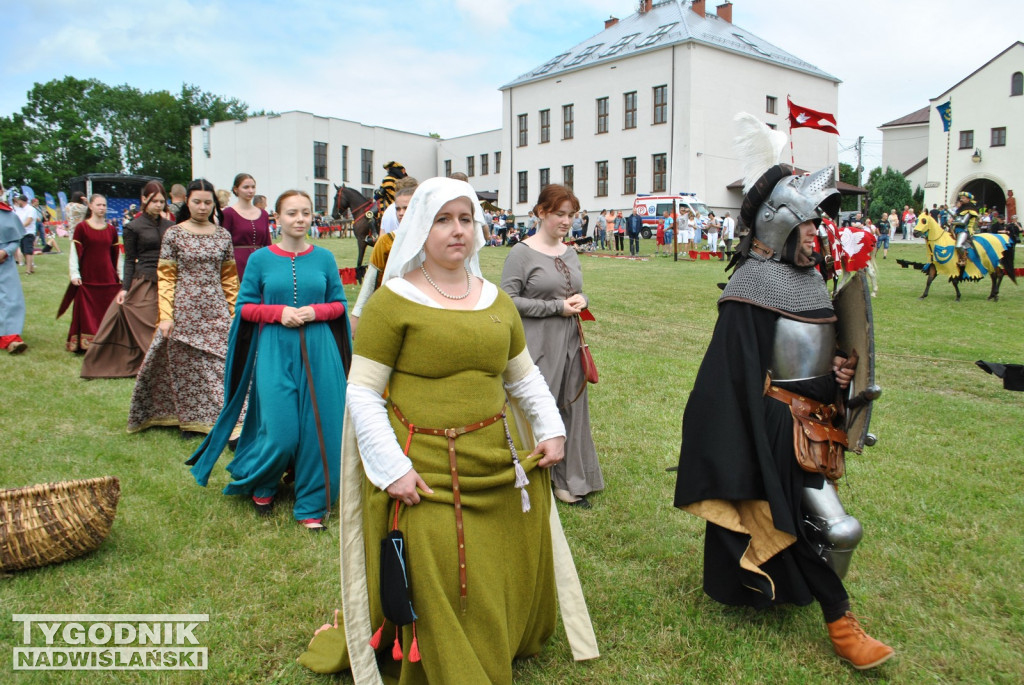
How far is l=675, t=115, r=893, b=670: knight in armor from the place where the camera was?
312cm

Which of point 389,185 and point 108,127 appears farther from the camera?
point 108,127

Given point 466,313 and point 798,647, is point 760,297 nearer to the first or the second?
point 466,313

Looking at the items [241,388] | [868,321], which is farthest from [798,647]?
[241,388]

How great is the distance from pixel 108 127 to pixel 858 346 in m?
79.5

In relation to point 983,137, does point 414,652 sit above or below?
below

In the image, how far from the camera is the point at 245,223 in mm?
7844

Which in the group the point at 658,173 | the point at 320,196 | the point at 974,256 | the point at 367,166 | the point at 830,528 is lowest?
the point at 830,528

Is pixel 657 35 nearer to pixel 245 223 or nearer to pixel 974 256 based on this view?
pixel 974 256

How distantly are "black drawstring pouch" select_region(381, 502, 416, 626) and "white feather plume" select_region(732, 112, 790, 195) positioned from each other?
2.14 metres

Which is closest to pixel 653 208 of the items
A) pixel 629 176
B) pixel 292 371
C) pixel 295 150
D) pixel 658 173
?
pixel 658 173

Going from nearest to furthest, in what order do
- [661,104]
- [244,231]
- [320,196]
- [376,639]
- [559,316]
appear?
1. [376,639]
2. [559,316]
3. [244,231]
4. [661,104]
5. [320,196]

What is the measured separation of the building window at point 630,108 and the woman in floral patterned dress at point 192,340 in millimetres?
36393

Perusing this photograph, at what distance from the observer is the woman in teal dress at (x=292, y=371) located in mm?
4414

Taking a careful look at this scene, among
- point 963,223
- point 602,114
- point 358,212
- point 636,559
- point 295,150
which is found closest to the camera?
point 636,559
